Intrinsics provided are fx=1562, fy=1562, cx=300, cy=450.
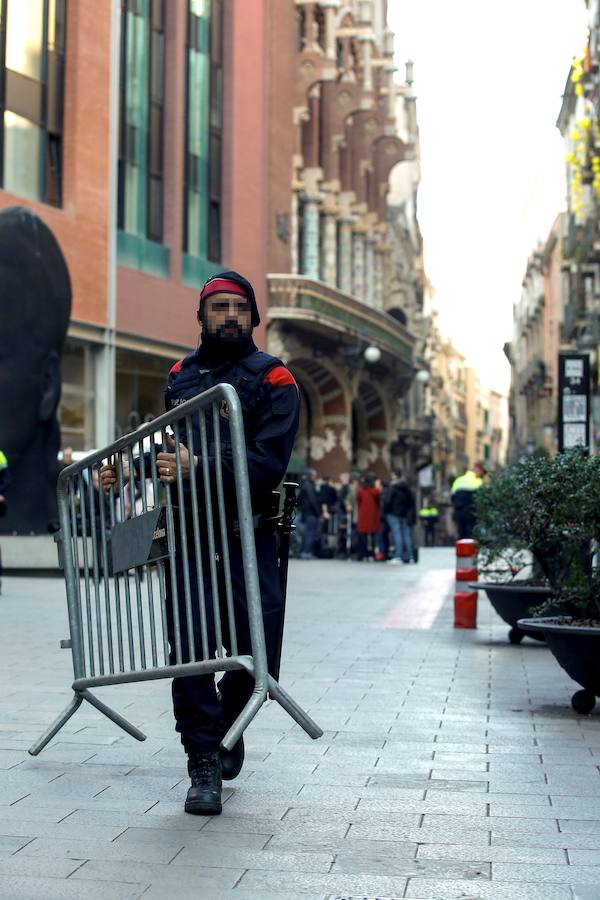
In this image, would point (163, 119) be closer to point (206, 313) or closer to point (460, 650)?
point (460, 650)

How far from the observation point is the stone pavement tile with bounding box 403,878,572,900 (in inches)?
170

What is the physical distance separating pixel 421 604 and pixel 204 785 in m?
12.4

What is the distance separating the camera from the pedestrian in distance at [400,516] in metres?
29.3

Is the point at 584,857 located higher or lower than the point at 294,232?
lower

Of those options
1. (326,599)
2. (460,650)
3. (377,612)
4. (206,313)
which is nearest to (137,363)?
(326,599)

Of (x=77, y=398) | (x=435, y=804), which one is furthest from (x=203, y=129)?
(x=435, y=804)

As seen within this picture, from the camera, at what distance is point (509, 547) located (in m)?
11.4

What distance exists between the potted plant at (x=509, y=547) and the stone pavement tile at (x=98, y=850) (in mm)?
5097

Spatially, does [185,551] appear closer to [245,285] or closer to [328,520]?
[245,285]

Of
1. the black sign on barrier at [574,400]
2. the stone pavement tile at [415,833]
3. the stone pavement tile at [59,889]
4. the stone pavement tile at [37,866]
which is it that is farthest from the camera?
the black sign on barrier at [574,400]

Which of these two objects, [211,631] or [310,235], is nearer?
[211,631]

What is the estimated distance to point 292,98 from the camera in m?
42.3

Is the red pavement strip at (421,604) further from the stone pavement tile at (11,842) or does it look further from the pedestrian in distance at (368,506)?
the stone pavement tile at (11,842)

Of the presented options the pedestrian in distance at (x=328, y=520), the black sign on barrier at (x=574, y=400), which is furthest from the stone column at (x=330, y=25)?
the black sign on barrier at (x=574, y=400)
